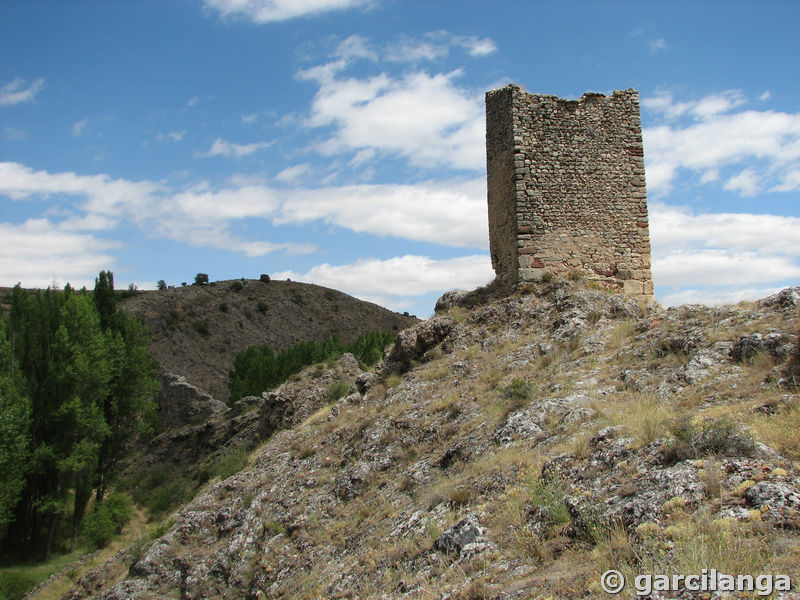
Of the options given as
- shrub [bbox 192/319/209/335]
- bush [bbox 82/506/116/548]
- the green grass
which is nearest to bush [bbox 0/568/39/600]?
the green grass

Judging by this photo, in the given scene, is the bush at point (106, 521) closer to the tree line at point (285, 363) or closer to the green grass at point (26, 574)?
the green grass at point (26, 574)

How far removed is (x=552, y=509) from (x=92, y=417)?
26.3 meters

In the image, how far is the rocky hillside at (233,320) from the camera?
60219 millimetres

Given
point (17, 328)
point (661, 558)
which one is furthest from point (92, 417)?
point (661, 558)

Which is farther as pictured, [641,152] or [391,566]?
[641,152]

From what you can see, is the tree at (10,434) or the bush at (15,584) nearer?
the bush at (15,584)

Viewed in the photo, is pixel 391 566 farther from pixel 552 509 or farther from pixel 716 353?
pixel 716 353

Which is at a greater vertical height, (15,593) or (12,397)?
(12,397)

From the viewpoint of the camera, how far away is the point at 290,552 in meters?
8.97

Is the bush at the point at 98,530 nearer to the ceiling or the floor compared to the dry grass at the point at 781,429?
nearer to the floor

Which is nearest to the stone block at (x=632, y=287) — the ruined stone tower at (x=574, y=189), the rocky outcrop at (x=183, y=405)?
the ruined stone tower at (x=574, y=189)

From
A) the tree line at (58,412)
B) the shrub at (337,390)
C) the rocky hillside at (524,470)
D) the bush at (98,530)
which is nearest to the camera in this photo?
the rocky hillside at (524,470)

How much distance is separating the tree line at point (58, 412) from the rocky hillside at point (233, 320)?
80.6ft

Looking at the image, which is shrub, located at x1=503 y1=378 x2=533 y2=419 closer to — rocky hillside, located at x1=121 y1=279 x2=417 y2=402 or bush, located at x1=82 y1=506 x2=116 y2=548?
bush, located at x1=82 y1=506 x2=116 y2=548
